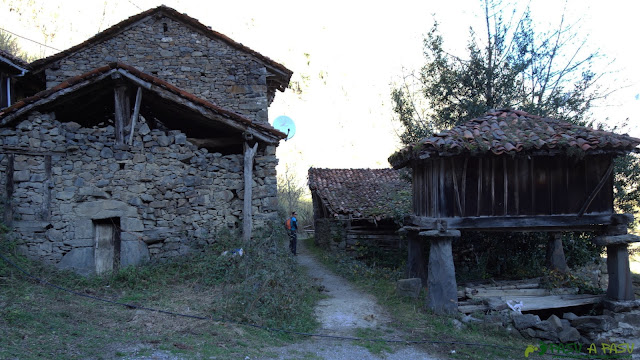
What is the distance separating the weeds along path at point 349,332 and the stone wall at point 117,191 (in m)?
2.64

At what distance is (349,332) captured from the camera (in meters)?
7.10

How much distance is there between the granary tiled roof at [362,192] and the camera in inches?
598

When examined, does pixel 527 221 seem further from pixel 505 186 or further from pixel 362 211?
pixel 362 211

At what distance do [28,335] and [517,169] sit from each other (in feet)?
28.2

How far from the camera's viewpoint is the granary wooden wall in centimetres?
815

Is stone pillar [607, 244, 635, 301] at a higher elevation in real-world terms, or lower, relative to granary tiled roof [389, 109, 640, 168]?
lower

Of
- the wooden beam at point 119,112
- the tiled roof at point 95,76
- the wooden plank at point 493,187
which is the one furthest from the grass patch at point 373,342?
the wooden beam at point 119,112

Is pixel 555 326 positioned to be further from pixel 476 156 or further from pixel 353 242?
pixel 353 242

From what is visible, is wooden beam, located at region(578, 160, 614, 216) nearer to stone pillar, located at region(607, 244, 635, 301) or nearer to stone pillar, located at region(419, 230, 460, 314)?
stone pillar, located at region(607, 244, 635, 301)

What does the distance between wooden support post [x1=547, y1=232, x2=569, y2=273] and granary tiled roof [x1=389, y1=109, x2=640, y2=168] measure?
156 inches

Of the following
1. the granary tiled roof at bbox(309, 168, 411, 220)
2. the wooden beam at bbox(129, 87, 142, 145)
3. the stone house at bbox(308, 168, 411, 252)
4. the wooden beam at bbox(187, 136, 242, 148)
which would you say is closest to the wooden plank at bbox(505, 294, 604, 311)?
the stone house at bbox(308, 168, 411, 252)

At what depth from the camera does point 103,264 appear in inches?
346

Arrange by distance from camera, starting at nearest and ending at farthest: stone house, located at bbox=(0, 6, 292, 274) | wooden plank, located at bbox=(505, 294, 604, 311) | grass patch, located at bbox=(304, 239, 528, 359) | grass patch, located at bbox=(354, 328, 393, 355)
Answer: grass patch, located at bbox=(354, 328, 393, 355)
grass patch, located at bbox=(304, 239, 528, 359)
stone house, located at bbox=(0, 6, 292, 274)
wooden plank, located at bbox=(505, 294, 604, 311)

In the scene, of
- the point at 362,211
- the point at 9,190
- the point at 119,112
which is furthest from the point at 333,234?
the point at 9,190
